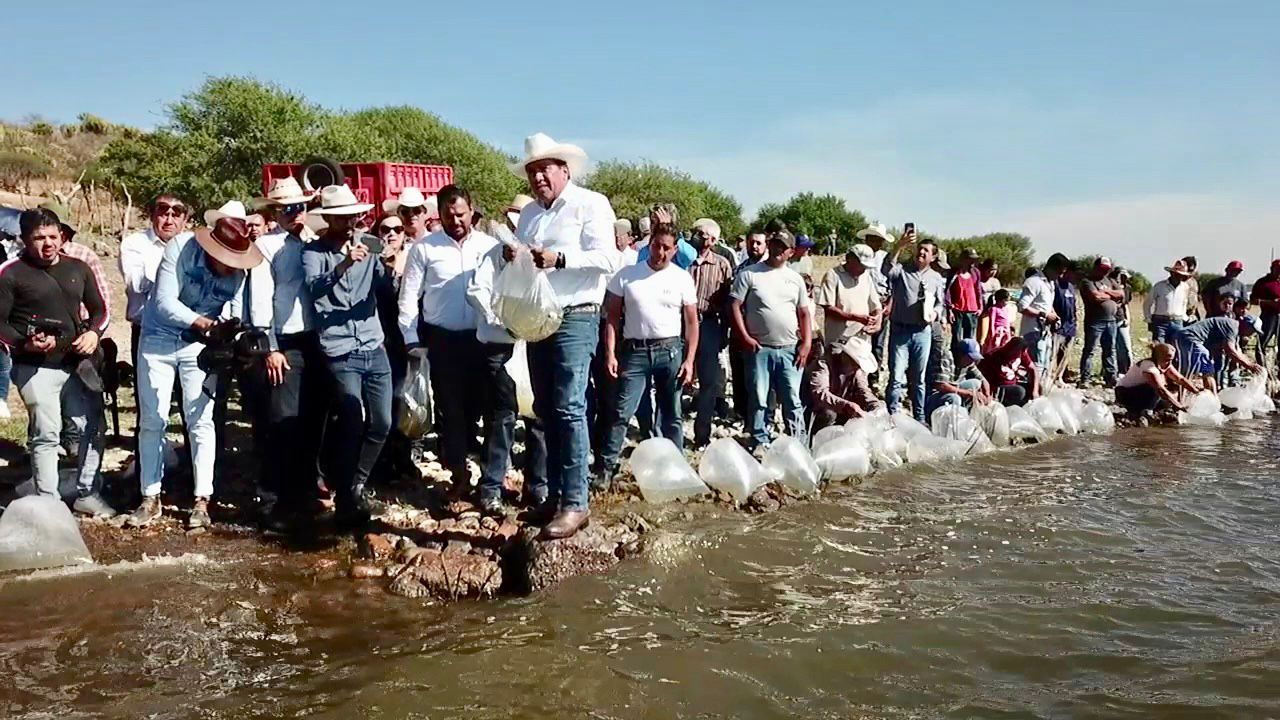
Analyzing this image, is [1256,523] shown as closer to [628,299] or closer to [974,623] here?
[974,623]

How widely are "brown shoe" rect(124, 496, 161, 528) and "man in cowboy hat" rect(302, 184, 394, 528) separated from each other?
113 cm

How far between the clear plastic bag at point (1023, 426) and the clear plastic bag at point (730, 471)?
4.12 meters

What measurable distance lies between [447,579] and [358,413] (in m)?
1.21

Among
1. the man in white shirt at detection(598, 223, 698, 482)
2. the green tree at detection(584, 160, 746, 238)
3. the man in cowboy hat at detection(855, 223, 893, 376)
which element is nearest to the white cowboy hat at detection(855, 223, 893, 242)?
the man in cowboy hat at detection(855, 223, 893, 376)

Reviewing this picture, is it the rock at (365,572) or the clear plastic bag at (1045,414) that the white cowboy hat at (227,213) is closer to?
the rock at (365,572)

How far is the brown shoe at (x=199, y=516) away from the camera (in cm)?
586

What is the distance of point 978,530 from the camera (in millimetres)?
6578

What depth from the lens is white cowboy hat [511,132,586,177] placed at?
5.25 m

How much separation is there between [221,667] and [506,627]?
4.03ft

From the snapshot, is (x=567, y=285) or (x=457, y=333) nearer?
(x=567, y=285)

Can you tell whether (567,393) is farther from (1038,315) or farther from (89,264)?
(1038,315)

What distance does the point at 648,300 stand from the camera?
6.61 m

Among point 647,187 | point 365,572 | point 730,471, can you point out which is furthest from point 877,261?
point 647,187

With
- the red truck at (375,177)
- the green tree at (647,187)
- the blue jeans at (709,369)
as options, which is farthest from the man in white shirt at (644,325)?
the green tree at (647,187)
